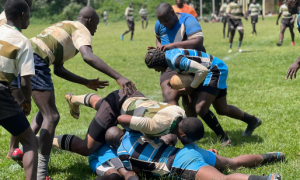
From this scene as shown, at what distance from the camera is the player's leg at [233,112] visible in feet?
16.5

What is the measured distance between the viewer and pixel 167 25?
543cm

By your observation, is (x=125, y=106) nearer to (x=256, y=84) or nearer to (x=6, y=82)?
(x=6, y=82)

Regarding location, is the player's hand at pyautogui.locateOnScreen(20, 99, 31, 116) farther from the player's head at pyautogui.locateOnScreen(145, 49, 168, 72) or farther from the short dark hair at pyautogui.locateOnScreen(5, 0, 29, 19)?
the player's head at pyautogui.locateOnScreen(145, 49, 168, 72)

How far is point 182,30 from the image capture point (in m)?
5.45

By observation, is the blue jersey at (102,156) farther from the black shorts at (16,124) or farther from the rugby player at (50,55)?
the black shorts at (16,124)

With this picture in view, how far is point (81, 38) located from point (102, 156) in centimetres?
129

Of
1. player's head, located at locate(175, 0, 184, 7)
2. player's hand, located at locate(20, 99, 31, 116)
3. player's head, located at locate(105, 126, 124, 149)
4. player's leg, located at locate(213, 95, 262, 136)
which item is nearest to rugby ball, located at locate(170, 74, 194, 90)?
player's leg, located at locate(213, 95, 262, 136)

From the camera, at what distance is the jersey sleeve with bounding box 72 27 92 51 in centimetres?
380

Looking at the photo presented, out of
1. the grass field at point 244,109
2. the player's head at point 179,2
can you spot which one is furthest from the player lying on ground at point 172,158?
the player's head at point 179,2

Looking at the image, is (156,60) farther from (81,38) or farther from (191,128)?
(191,128)

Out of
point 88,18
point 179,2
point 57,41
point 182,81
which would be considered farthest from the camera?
point 179,2

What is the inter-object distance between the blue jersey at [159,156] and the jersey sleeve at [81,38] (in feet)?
3.56

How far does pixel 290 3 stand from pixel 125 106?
2.57 m

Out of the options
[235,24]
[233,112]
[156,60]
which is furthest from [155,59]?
[235,24]
